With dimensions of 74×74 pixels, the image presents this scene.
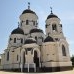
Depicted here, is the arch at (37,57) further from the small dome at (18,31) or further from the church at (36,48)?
the small dome at (18,31)

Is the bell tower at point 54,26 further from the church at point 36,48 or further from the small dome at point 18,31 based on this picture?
the small dome at point 18,31

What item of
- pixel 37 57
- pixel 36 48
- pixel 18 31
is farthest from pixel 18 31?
pixel 37 57

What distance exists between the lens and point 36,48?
1003 inches

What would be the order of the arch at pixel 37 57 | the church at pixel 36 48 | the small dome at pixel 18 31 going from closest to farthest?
1. the church at pixel 36 48
2. the arch at pixel 37 57
3. the small dome at pixel 18 31

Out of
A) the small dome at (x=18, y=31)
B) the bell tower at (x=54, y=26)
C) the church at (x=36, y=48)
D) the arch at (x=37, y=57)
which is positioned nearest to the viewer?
the church at (x=36, y=48)

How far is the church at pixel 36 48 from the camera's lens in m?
24.5

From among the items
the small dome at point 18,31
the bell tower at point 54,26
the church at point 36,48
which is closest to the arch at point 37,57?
the church at point 36,48

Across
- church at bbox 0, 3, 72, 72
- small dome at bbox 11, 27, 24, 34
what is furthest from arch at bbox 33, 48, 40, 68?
small dome at bbox 11, 27, 24, 34

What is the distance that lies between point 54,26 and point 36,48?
25.0 feet

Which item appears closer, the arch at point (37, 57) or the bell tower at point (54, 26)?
the arch at point (37, 57)

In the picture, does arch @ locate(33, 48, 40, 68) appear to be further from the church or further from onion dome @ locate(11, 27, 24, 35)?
onion dome @ locate(11, 27, 24, 35)

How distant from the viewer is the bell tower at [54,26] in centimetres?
2866

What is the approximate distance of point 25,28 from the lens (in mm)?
31828

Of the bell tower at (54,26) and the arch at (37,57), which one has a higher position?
the bell tower at (54,26)
